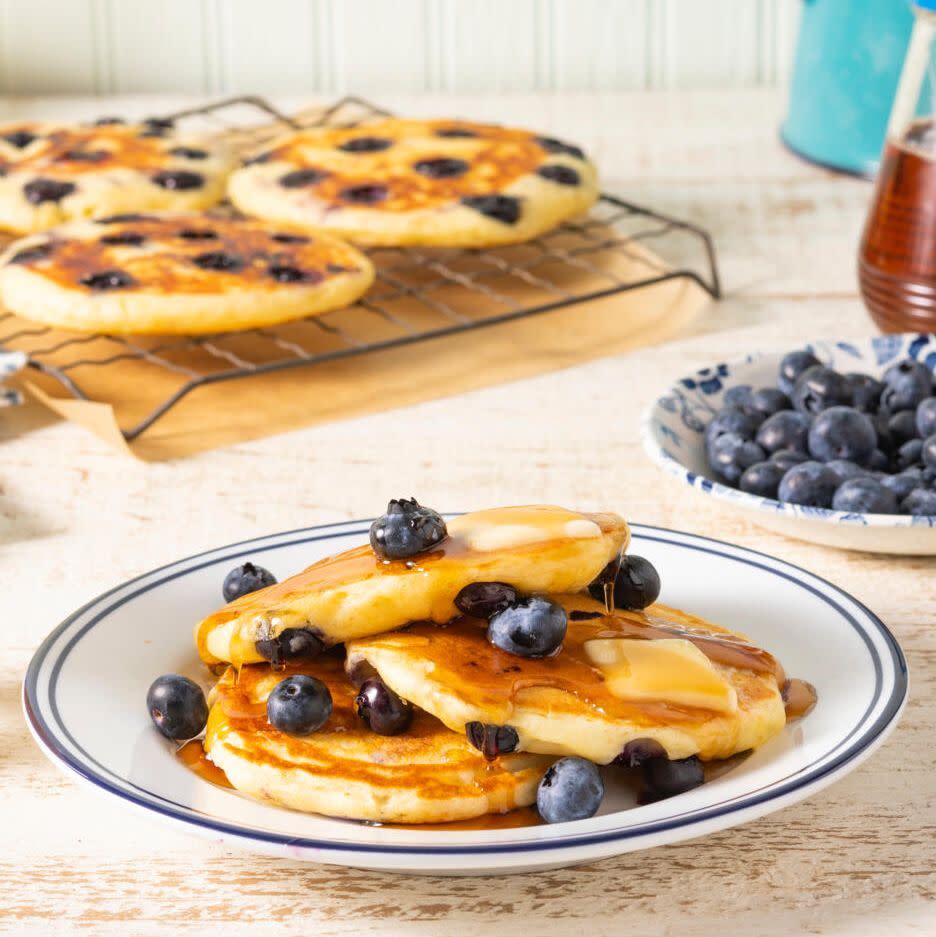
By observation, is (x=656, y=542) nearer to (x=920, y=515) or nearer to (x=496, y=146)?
(x=920, y=515)

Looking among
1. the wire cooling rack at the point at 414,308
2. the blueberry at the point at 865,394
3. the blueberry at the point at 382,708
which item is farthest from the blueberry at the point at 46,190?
the blueberry at the point at 382,708

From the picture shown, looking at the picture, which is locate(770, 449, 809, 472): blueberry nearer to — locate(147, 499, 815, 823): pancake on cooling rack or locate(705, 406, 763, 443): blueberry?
locate(705, 406, 763, 443): blueberry

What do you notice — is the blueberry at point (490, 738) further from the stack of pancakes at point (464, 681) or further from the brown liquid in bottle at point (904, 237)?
the brown liquid in bottle at point (904, 237)

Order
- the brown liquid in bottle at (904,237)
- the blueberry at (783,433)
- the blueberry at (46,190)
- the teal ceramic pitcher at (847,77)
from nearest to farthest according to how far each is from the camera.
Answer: the blueberry at (783,433), the brown liquid in bottle at (904,237), the blueberry at (46,190), the teal ceramic pitcher at (847,77)

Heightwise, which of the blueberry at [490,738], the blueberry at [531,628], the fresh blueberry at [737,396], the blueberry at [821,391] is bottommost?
the fresh blueberry at [737,396]

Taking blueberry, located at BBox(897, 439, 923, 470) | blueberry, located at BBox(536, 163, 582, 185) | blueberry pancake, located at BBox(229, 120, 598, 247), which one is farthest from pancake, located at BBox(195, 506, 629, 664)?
blueberry, located at BBox(536, 163, 582, 185)

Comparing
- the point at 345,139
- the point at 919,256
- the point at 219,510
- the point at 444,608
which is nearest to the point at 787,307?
the point at 919,256

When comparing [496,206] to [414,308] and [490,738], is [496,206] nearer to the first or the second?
[414,308]
